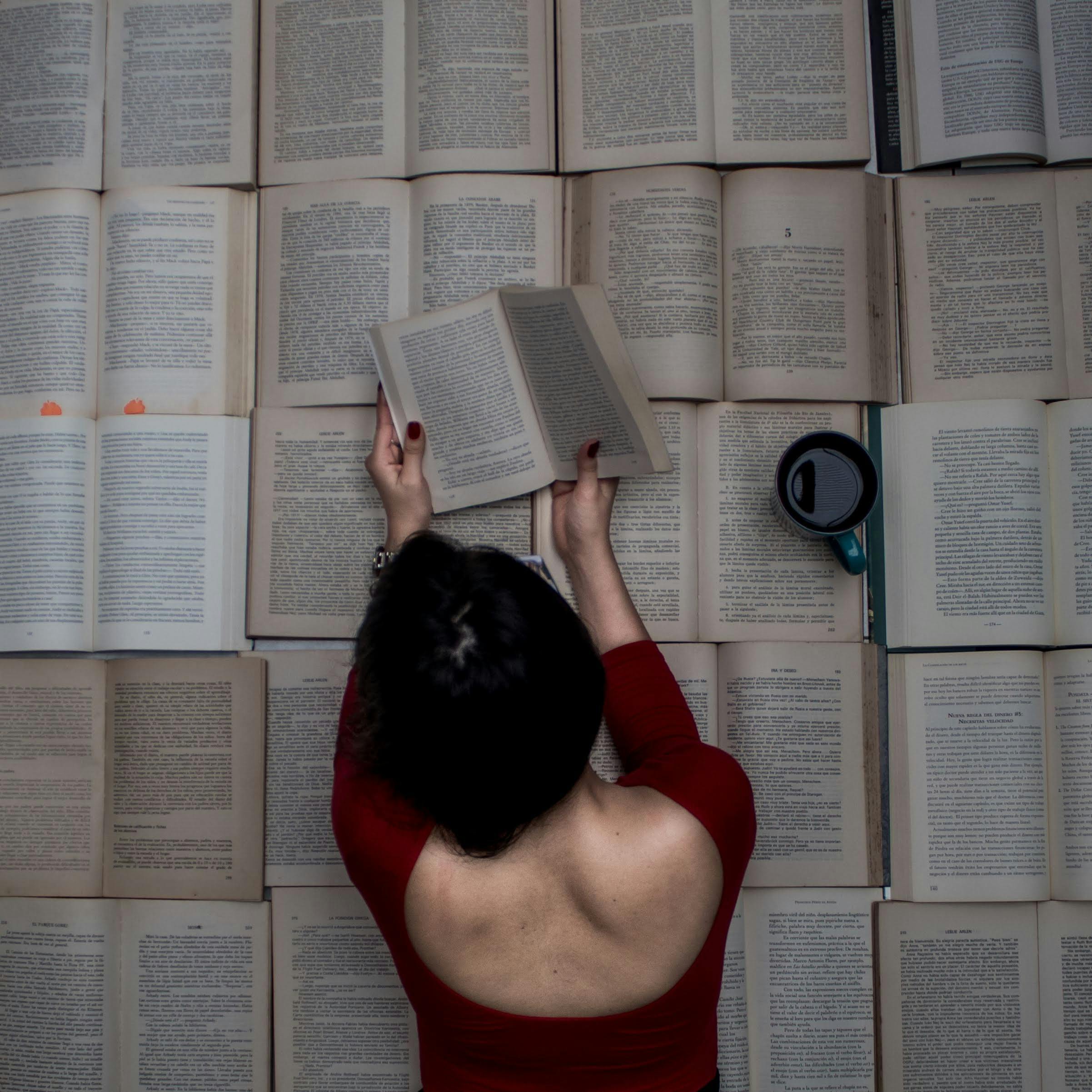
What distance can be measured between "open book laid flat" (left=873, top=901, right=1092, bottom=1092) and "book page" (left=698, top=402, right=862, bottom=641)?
0.37 metres

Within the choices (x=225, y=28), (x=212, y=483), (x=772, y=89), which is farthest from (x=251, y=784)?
(x=772, y=89)

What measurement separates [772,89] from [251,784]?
3.63 feet

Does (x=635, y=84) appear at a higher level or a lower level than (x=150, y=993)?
higher

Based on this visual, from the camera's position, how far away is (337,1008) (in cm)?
112

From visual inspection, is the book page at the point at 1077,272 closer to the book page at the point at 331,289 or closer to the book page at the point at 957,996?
the book page at the point at 957,996

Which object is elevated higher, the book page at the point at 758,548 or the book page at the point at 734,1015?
the book page at the point at 758,548

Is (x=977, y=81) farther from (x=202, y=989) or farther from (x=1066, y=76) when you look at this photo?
(x=202, y=989)

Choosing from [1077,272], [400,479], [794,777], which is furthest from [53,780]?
[1077,272]

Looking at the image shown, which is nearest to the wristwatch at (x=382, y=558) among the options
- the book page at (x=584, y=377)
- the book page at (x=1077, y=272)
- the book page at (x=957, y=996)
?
the book page at (x=584, y=377)

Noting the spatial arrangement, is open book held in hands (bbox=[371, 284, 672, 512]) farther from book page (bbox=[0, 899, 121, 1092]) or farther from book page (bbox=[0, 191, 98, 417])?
book page (bbox=[0, 899, 121, 1092])

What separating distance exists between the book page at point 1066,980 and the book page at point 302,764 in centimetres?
88

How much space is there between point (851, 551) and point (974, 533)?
7.2 inches

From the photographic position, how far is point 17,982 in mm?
1140

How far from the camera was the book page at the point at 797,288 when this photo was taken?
1.11 m
